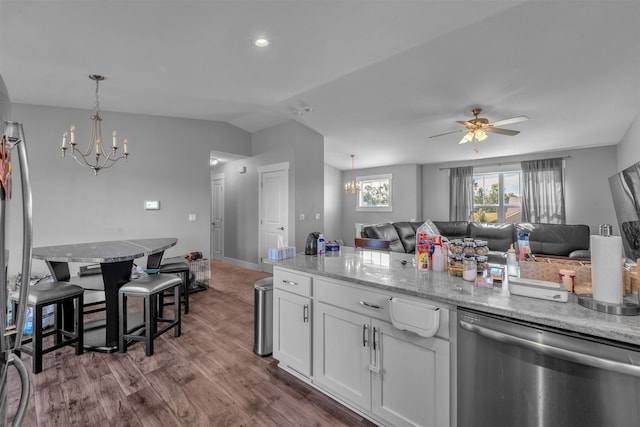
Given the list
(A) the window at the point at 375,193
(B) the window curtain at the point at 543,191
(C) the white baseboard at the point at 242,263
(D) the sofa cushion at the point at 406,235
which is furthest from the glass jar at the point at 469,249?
(A) the window at the point at 375,193

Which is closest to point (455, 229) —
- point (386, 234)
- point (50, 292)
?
point (386, 234)

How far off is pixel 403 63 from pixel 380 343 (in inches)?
113

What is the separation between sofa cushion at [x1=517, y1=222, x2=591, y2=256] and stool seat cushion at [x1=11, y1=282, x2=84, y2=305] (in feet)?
20.2

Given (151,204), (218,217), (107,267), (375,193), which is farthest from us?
(375,193)

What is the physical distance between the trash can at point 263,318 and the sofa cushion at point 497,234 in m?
5.10

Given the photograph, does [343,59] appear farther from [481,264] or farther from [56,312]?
[56,312]

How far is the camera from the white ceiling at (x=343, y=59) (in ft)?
7.29

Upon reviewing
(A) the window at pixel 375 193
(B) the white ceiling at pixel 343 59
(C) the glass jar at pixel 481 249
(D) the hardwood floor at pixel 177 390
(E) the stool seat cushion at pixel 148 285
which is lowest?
(D) the hardwood floor at pixel 177 390

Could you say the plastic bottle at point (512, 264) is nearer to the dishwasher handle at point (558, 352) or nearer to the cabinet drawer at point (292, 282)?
the dishwasher handle at point (558, 352)

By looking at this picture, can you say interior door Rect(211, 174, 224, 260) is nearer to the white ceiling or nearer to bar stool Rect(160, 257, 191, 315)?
the white ceiling

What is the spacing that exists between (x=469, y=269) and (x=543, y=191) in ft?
18.2

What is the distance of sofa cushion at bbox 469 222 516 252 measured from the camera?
579 cm

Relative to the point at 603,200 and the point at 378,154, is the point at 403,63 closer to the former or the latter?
the point at 378,154

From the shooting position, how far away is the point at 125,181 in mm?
4422
